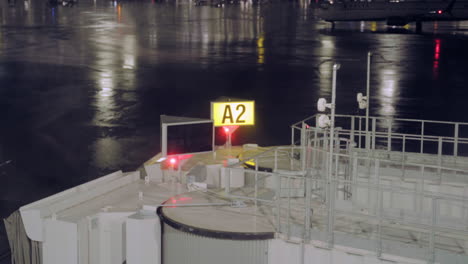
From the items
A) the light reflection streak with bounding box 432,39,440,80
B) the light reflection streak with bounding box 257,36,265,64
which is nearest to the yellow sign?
the light reflection streak with bounding box 432,39,440,80

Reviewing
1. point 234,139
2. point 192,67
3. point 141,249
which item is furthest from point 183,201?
point 192,67

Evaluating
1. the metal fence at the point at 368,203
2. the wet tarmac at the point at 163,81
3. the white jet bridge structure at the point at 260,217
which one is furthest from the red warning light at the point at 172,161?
the wet tarmac at the point at 163,81

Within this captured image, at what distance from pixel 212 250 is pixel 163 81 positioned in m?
36.5

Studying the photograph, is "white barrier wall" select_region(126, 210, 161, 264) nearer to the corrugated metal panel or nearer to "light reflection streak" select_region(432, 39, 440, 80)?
the corrugated metal panel

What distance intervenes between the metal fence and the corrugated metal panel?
0.60 meters

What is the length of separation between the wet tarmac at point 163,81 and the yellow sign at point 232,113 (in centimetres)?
711

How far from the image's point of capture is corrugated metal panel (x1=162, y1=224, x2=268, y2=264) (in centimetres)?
1295

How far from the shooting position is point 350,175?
15.6 metres

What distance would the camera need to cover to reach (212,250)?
1312 cm

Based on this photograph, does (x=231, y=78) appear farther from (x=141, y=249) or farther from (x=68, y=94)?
(x=141, y=249)

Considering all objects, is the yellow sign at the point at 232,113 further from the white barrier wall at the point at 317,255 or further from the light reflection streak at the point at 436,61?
the light reflection streak at the point at 436,61

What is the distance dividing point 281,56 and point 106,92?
2280 cm

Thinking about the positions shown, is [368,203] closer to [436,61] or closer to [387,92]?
[387,92]

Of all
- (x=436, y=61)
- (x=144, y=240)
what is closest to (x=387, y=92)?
(x=436, y=61)
